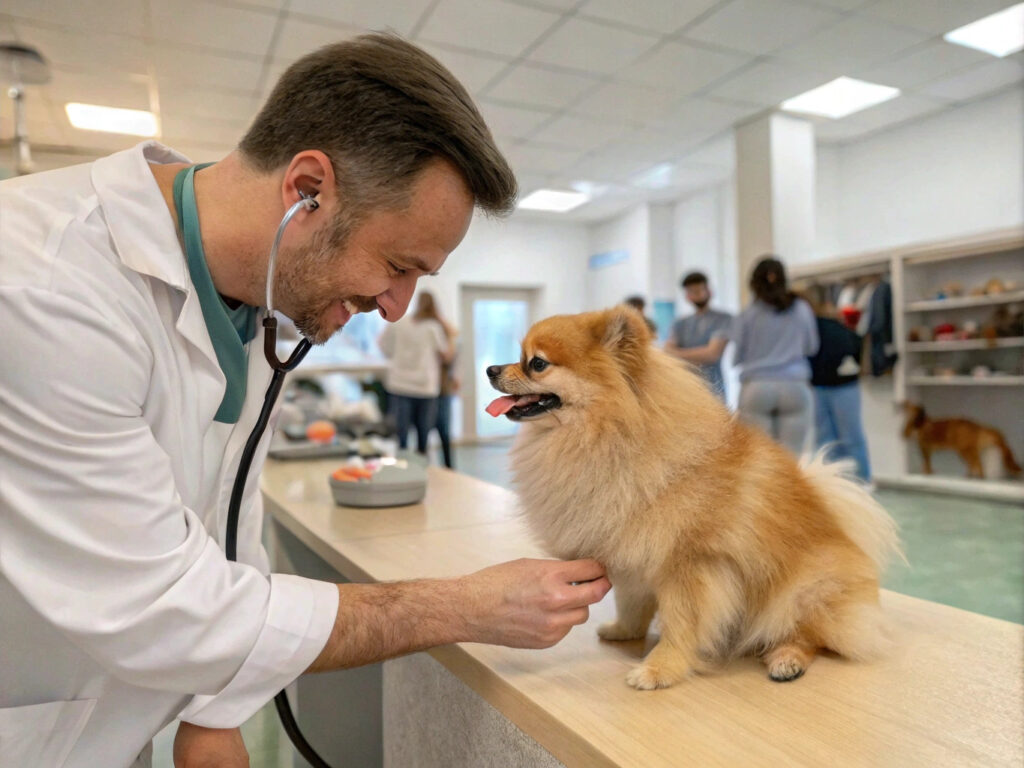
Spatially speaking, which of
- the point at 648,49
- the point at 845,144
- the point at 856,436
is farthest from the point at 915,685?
the point at 845,144

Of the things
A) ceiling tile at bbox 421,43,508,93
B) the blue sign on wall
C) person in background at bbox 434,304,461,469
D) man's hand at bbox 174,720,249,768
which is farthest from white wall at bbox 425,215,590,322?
man's hand at bbox 174,720,249,768

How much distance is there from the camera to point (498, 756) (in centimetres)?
72

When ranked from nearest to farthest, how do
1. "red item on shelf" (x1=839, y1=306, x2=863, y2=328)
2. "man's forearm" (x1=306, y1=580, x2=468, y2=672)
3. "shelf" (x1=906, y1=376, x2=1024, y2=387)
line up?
"man's forearm" (x1=306, y1=580, x2=468, y2=672) → "shelf" (x1=906, y1=376, x2=1024, y2=387) → "red item on shelf" (x1=839, y1=306, x2=863, y2=328)

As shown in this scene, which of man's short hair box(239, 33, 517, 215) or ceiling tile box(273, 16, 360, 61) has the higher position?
ceiling tile box(273, 16, 360, 61)

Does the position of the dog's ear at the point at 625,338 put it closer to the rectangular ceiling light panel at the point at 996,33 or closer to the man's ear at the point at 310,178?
the man's ear at the point at 310,178

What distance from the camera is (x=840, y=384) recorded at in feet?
13.4

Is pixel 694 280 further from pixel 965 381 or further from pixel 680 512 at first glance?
pixel 680 512

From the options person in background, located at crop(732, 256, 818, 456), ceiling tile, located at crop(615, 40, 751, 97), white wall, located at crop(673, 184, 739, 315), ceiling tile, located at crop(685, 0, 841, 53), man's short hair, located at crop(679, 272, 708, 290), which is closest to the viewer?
person in background, located at crop(732, 256, 818, 456)

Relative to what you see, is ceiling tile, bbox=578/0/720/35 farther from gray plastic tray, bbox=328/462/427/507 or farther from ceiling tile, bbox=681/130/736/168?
gray plastic tray, bbox=328/462/427/507

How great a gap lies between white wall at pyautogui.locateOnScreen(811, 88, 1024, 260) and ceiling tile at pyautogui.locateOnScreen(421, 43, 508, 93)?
109 inches

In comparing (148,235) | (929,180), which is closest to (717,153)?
(929,180)

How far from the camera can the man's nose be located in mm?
851

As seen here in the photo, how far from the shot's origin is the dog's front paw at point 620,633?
32.7 inches

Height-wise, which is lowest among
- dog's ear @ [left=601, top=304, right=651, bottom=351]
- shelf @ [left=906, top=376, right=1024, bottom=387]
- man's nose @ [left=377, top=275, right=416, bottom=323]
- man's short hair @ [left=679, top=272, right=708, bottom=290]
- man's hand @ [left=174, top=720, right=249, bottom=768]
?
man's hand @ [left=174, top=720, right=249, bottom=768]
